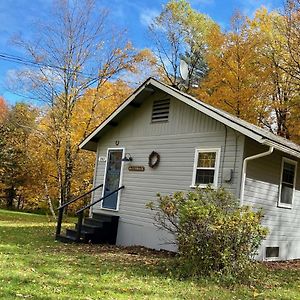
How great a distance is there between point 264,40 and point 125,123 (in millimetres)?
9098

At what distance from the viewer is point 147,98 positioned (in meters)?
12.0

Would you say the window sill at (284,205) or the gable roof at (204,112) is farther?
the window sill at (284,205)

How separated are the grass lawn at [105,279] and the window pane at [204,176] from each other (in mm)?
2286

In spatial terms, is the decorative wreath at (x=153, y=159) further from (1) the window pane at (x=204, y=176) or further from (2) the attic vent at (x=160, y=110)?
(1) the window pane at (x=204, y=176)

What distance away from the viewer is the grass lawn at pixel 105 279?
5.36 meters

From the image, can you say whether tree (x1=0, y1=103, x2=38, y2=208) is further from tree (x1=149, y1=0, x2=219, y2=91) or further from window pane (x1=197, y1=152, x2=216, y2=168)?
window pane (x1=197, y1=152, x2=216, y2=168)

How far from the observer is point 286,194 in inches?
433

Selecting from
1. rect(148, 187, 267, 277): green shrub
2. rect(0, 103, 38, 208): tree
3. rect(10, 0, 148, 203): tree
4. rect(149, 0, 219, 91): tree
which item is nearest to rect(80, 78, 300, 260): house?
A: rect(148, 187, 267, 277): green shrub

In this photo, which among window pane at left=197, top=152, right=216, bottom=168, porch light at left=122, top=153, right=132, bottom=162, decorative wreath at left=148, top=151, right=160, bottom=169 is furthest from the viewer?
porch light at left=122, top=153, right=132, bottom=162

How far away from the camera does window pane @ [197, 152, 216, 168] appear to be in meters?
9.96

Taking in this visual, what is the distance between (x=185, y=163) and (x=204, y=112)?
60.3 inches

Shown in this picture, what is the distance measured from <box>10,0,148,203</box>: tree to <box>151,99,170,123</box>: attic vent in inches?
322

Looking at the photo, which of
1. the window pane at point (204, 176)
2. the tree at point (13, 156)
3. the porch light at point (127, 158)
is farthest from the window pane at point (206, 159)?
the tree at point (13, 156)

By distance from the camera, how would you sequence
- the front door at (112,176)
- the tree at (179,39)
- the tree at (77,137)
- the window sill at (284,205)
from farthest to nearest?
the tree at (179,39), the tree at (77,137), the front door at (112,176), the window sill at (284,205)
